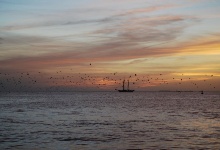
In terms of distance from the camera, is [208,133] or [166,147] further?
[208,133]

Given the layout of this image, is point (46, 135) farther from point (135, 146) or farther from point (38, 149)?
point (135, 146)

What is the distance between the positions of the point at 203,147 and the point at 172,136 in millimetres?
6216

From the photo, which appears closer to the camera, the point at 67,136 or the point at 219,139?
the point at 219,139

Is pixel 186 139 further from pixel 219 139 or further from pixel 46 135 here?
pixel 46 135

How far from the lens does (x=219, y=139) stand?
3095 cm

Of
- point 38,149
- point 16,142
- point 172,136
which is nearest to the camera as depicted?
point 38,149

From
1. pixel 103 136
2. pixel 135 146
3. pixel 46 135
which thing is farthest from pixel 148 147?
pixel 46 135

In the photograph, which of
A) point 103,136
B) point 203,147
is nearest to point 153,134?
point 103,136

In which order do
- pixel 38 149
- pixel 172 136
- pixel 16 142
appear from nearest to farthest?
pixel 38 149 → pixel 16 142 → pixel 172 136

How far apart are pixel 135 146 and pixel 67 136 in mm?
8657

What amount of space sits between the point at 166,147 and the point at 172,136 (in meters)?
6.21

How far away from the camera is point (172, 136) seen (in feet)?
109

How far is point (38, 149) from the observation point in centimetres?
2634

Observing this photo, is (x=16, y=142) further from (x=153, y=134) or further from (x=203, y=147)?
(x=203, y=147)
